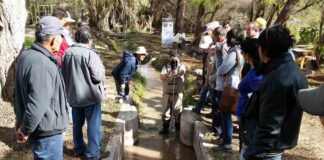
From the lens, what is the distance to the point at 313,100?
1.73 metres

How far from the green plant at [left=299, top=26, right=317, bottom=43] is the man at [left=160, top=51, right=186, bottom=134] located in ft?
30.5

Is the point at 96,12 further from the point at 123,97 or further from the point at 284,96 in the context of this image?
the point at 284,96

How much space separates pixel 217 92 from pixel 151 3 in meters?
20.8

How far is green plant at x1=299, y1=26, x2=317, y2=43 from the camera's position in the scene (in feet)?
47.7

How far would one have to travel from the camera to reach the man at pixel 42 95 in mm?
2875

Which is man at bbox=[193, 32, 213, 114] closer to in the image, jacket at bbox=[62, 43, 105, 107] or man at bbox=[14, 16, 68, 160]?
jacket at bbox=[62, 43, 105, 107]

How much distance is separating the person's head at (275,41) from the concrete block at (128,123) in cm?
420

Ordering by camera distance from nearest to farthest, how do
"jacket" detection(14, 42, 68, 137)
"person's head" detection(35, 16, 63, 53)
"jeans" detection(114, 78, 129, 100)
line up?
1. "jacket" detection(14, 42, 68, 137)
2. "person's head" detection(35, 16, 63, 53)
3. "jeans" detection(114, 78, 129, 100)

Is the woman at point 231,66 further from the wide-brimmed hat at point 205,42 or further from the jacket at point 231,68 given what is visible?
the wide-brimmed hat at point 205,42

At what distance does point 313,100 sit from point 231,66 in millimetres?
3348

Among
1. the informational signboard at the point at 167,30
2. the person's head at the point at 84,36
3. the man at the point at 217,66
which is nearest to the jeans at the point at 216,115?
the man at the point at 217,66

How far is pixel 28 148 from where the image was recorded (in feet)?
16.2

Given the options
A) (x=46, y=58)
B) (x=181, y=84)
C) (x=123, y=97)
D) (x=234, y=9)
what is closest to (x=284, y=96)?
(x=46, y=58)

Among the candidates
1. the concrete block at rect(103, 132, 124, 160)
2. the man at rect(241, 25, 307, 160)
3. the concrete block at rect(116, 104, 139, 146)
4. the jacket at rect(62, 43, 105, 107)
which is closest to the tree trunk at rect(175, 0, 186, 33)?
the concrete block at rect(116, 104, 139, 146)
